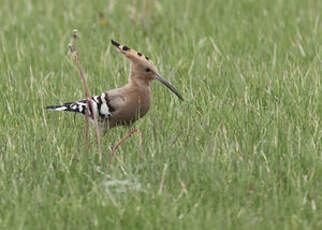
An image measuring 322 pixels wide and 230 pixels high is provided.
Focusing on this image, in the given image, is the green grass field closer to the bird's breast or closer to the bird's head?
the bird's breast

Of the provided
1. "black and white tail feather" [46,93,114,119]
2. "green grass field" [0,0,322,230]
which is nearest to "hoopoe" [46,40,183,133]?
"black and white tail feather" [46,93,114,119]

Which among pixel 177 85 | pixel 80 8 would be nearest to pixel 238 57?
pixel 177 85

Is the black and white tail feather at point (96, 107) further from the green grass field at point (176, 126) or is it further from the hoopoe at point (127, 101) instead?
the green grass field at point (176, 126)

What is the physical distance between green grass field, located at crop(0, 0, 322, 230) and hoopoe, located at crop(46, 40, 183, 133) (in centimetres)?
14

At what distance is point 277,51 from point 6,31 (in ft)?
10.2

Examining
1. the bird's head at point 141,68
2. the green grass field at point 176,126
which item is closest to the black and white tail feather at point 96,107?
the green grass field at point 176,126

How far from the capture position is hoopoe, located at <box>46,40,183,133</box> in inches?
199

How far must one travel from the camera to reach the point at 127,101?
16.7ft

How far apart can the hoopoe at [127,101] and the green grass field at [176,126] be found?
0.14m

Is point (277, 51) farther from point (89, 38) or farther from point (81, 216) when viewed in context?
point (81, 216)

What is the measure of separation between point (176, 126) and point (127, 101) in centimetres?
42

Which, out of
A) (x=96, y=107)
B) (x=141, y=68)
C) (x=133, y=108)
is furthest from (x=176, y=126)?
(x=96, y=107)

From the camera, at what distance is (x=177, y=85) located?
20.1 ft

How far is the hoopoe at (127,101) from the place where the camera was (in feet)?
16.6
